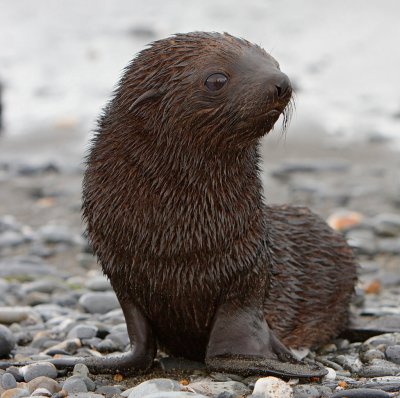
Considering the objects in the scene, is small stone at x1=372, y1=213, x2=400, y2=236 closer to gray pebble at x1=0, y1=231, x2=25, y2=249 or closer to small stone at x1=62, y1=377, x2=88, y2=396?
gray pebble at x1=0, y1=231, x2=25, y2=249

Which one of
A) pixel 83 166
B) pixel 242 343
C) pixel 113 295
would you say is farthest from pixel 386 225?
pixel 242 343

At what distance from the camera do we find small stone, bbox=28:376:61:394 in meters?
4.98

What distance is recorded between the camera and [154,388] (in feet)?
15.6

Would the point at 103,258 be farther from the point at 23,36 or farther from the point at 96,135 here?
the point at 23,36

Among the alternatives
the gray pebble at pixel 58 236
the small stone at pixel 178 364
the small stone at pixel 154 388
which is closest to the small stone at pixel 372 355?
the small stone at pixel 178 364

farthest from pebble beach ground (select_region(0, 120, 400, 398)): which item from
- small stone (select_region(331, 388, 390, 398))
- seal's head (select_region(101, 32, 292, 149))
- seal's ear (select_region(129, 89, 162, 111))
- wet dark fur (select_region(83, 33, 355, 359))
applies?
seal's ear (select_region(129, 89, 162, 111))

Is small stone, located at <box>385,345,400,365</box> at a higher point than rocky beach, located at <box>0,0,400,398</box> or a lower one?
lower

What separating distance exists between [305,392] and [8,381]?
1438 millimetres

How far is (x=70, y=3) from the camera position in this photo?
2572 cm

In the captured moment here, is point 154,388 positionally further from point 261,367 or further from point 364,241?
point 364,241

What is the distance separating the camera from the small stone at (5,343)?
19.4ft

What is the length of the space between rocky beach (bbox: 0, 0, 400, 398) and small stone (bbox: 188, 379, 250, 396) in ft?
0.03

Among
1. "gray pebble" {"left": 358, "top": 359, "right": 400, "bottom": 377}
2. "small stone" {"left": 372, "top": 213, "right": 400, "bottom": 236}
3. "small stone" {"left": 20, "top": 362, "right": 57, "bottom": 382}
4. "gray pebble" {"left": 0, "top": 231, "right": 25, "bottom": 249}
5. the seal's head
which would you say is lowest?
"small stone" {"left": 20, "top": 362, "right": 57, "bottom": 382}

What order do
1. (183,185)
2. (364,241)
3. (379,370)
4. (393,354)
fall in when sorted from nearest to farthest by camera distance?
(183,185), (379,370), (393,354), (364,241)
